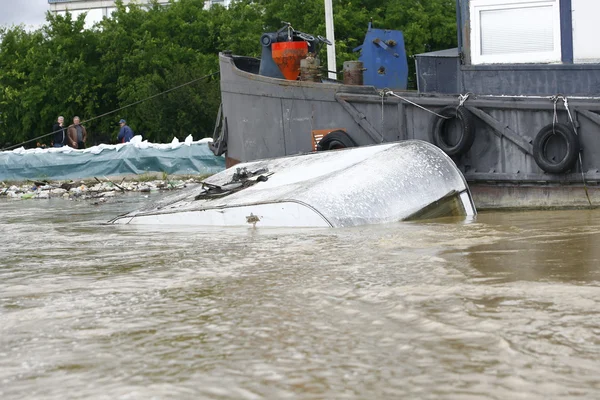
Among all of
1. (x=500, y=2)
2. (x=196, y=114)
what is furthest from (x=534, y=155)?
(x=196, y=114)

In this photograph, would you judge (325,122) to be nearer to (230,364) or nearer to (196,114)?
(230,364)

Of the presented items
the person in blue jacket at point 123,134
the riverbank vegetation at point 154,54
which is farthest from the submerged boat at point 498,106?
the riverbank vegetation at point 154,54

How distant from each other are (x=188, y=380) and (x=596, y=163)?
743 cm

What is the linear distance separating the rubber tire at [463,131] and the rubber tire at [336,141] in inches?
50.1

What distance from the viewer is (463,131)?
10.5m

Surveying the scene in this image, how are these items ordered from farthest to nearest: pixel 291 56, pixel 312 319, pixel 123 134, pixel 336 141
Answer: pixel 123 134
pixel 291 56
pixel 336 141
pixel 312 319

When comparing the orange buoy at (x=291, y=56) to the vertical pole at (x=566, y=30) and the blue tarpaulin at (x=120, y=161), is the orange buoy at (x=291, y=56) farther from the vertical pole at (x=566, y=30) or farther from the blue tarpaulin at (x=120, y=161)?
the blue tarpaulin at (x=120, y=161)

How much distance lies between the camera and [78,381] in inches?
138

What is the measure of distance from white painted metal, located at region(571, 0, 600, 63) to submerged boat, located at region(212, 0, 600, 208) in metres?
0.01

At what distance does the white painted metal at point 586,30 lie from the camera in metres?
10.5

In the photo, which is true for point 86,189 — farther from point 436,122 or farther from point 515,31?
point 515,31

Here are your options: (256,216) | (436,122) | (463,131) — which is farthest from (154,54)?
(256,216)

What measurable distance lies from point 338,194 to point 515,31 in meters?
3.40

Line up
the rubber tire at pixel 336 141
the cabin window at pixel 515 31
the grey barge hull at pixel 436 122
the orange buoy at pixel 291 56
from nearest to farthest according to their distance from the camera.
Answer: the grey barge hull at pixel 436 122, the cabin window at pixel 515 31, the rubber tire at pixel 336 141, the orange buoy at pixel 291 56
